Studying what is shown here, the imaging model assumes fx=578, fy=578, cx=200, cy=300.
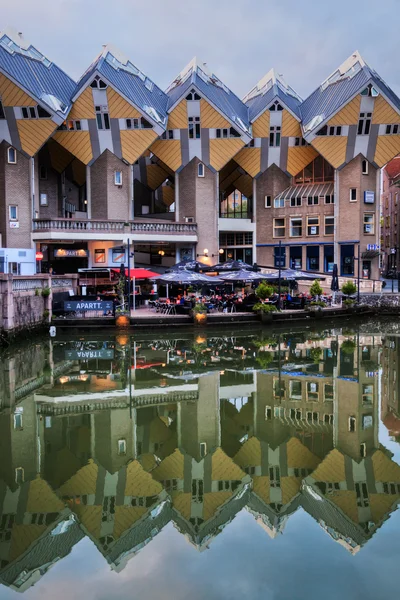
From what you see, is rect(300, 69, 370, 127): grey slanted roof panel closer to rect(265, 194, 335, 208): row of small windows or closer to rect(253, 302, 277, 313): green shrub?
rect(265, 194, 335, 208): row of small windows

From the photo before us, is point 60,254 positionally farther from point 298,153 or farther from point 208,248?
point 298,153

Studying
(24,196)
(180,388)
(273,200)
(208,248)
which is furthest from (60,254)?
(180,388)

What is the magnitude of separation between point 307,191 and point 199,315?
87.8ft

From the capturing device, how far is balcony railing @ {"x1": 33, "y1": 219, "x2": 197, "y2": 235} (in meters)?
45.9

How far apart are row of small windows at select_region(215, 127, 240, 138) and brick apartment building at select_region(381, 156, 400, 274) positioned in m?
42.2

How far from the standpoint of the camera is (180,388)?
19.0m

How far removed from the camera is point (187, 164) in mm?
52250

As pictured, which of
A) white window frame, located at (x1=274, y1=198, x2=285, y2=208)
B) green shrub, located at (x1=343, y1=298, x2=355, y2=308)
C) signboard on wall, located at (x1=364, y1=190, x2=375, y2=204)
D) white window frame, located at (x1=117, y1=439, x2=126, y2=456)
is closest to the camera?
white window frame, located at (x1=117, y1=439, x2=126, y2=456)

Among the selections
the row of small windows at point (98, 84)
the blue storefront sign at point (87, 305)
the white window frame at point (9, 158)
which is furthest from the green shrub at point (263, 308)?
the white window frame at point (9, 158)

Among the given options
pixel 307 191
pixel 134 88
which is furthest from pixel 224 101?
pixel 307 191

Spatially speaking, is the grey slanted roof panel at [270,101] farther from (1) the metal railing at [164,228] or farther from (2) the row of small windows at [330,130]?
(1) the metal railing at [164,228]

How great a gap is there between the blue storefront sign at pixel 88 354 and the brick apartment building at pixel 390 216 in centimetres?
6705

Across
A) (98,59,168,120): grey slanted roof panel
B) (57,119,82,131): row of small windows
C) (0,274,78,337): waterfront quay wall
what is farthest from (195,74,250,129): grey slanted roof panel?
(0,274,78,337): waterfront quay wall

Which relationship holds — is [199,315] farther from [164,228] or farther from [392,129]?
[392,129]
